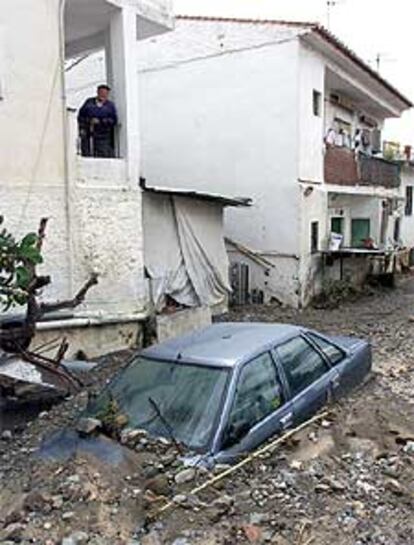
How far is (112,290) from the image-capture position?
1030cm

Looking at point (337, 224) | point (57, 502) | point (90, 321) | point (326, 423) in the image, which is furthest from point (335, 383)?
point (337, 224)

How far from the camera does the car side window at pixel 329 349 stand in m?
6.69

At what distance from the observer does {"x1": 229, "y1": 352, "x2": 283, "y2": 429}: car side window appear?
201 inches

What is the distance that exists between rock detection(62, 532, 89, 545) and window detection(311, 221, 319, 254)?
1290cm

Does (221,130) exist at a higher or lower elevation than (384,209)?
higher

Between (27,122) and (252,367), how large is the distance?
17.2 ft

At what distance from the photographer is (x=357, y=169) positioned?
19.2 m

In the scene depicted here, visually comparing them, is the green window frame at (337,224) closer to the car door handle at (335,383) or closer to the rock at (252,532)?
the car door handle at (335,383)

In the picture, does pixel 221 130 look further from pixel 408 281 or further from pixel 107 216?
pixel 408 281

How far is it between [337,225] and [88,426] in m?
16.4

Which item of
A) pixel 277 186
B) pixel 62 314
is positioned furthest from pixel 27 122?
pixel 277 186

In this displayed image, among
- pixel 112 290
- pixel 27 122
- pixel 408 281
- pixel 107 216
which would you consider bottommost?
pixel 408 281

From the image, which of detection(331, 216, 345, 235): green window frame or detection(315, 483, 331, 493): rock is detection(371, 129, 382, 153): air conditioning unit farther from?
detection(315, 483, 331, 493): rock

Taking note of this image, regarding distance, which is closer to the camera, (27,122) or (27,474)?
(27,474)
